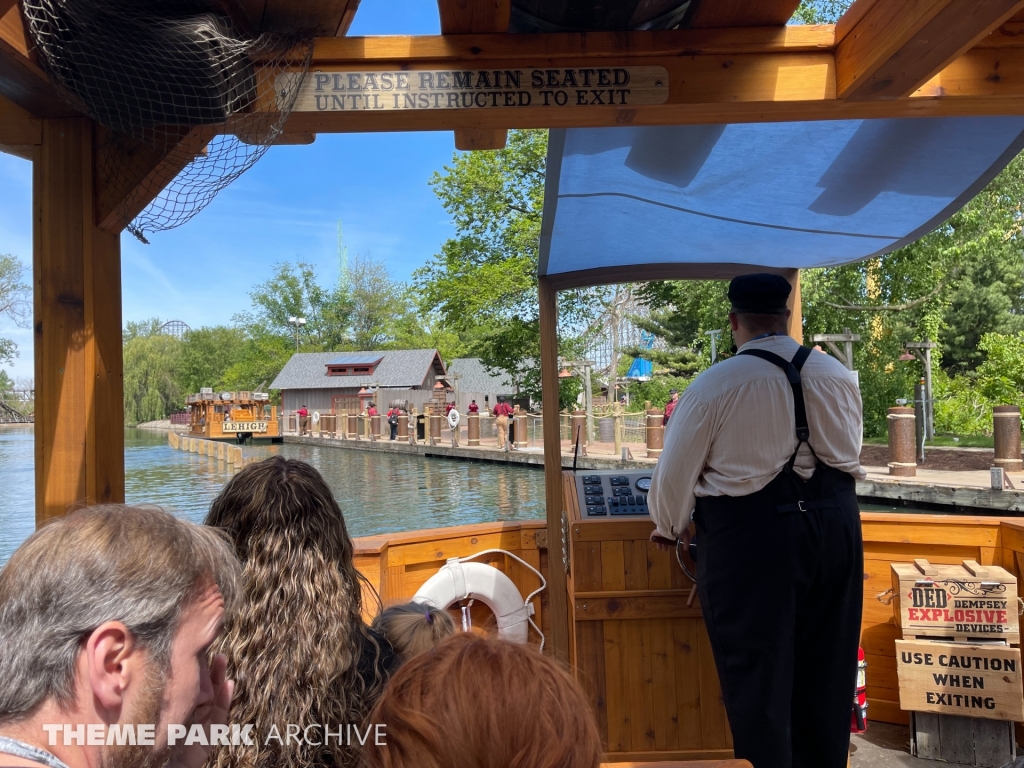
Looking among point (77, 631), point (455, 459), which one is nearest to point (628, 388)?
point (77, 631)

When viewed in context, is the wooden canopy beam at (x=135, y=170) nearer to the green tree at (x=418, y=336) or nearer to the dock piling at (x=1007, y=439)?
the dock piling at (x=1007, y=439)

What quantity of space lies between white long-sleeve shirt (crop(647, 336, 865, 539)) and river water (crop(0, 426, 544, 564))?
7.77 metres

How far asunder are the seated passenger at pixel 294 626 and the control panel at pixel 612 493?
1565 millimetres

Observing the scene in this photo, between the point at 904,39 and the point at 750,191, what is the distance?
3.84 feet

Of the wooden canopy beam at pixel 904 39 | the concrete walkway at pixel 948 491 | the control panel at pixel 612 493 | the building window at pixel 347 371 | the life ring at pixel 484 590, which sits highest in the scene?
the building window at pixel 347 371

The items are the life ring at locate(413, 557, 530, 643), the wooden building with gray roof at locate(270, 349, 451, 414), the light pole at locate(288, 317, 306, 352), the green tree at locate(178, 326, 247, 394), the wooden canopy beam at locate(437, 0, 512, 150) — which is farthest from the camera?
the green tree at locate(178, 326, 247, 394)

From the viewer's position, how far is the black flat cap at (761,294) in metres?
2.12

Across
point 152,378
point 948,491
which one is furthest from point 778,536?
point 152,378

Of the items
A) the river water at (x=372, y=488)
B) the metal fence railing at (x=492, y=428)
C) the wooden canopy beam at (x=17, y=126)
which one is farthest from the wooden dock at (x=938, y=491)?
the wooden canopy beam at (x=17, y=126)

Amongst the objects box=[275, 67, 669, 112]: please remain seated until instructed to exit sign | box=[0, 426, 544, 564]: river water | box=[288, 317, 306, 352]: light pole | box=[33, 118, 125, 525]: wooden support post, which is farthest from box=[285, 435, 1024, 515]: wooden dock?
box=[288, 317, 306, 352]: light pole

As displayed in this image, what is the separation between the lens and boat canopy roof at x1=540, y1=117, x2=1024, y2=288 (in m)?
2.27

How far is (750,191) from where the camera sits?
2693 mm

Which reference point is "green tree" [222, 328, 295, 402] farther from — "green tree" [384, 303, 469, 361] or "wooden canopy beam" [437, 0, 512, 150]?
"wooden canopy beam" [437, 0, 512, 150]

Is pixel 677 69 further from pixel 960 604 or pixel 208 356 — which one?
pixel 208 356
